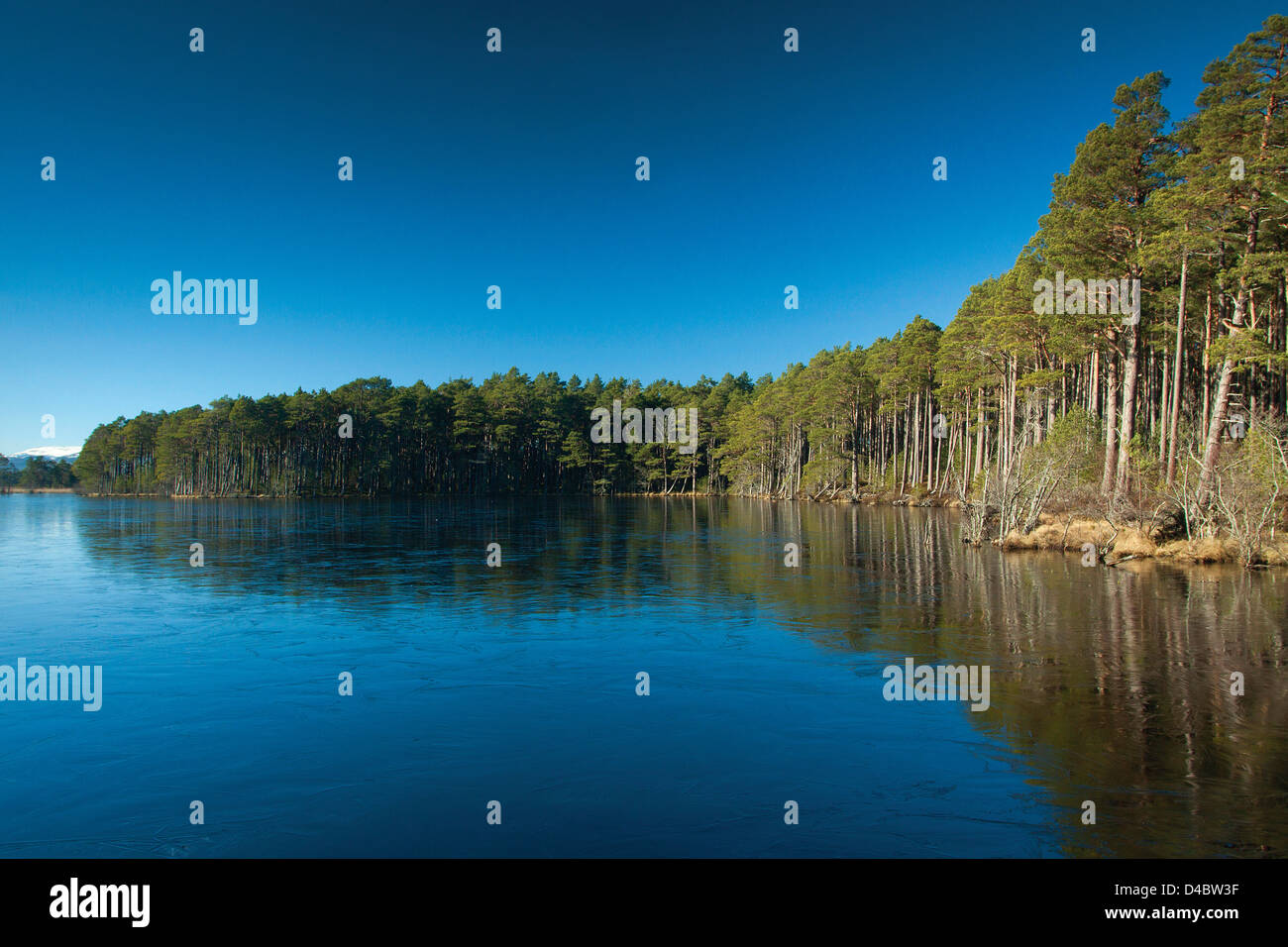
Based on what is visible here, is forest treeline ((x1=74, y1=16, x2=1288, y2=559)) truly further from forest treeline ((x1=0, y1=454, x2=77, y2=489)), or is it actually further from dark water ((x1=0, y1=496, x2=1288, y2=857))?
forest treeline ((x1=0, y1=454, x2=77, y2=489))

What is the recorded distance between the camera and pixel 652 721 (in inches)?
420

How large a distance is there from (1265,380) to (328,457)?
118 m

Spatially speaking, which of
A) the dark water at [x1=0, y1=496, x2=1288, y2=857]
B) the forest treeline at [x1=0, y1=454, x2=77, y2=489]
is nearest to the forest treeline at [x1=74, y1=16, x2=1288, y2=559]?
the dark water at [x1=0, y1=496, x2=1288, y2=857]

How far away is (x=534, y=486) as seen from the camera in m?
132

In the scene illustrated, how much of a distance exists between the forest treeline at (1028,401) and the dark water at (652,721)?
918 centimetres

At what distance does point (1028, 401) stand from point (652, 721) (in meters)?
39.9

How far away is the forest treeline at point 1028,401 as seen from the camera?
2614 cm

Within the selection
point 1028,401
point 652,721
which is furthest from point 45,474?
point 652,721

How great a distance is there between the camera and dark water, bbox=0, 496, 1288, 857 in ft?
23.9
